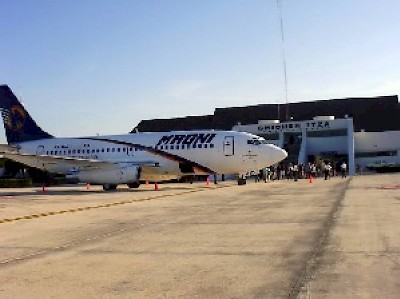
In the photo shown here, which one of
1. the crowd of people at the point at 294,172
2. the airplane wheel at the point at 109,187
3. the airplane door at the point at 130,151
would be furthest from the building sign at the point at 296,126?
the airplane wheel at the point at 109,187

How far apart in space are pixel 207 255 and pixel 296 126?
6556 centimetres

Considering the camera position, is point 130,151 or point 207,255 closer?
point 207,255

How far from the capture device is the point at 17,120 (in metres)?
41.7

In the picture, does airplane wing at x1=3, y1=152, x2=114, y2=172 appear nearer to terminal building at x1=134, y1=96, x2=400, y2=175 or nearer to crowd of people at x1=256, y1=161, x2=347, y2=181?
crowd of people at x1=256, y1=161, x2=347, y2=181

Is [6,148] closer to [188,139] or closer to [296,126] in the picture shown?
[188,139]

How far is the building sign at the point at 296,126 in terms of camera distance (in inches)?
2817

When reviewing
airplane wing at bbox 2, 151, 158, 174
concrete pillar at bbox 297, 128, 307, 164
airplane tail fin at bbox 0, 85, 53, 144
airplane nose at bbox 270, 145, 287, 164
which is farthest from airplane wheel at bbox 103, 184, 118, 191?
concrete pillar at bbox 297, 128, 307, 164

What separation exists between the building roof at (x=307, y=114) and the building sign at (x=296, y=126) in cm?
1195

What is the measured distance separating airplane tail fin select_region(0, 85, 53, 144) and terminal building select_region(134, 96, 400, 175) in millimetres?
37583

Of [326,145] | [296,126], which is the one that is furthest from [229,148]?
[326,145]

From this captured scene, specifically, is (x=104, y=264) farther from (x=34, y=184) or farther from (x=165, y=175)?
Answer: (x=34, y=184)

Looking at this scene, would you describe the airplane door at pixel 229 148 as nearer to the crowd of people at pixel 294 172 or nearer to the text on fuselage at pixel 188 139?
the text on fuselage at pixel 188 139

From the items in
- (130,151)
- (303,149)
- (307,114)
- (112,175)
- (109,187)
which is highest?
(307,114)

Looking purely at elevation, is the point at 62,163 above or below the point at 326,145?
below
